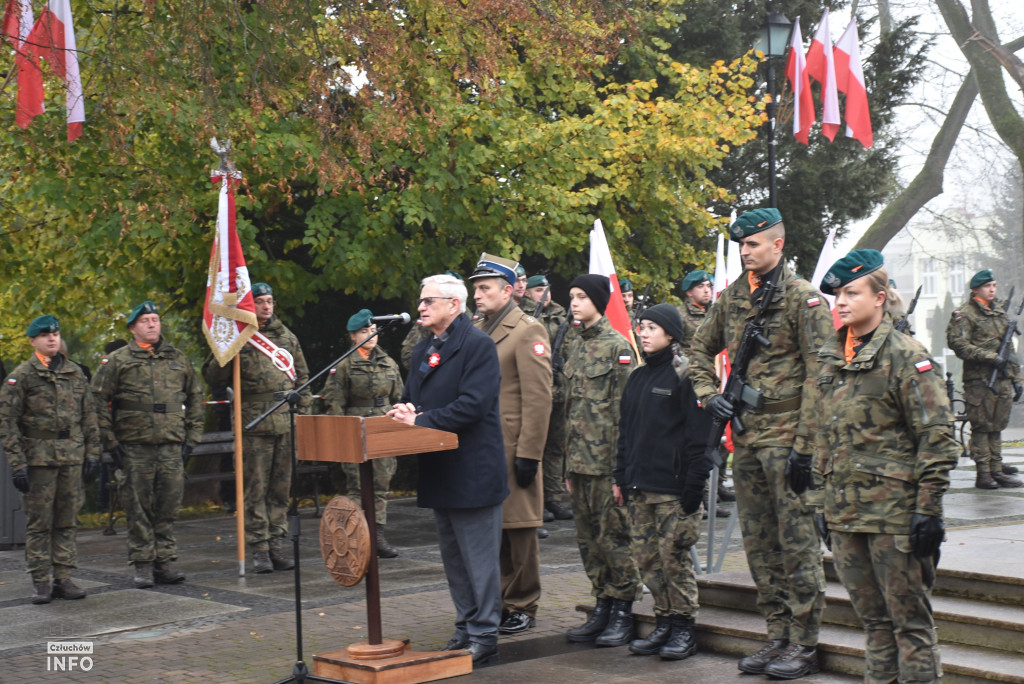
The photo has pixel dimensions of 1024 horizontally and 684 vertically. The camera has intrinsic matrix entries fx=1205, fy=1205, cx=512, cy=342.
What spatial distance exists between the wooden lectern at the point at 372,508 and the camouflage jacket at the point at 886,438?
7.25 feet

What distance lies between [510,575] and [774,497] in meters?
2.20

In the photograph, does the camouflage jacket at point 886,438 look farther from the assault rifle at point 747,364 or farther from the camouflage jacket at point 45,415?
the camouflage jacket at point 45,415

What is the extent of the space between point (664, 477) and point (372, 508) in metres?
1.70

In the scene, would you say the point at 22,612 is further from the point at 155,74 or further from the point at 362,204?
the point at 362,204

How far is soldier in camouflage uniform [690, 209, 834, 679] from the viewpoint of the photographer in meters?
6.38

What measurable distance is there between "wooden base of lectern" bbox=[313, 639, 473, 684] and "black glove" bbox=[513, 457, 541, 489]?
132cm

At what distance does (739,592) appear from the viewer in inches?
302

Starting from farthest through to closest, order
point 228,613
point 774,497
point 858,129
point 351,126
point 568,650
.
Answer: point 858,129 < point 351,126 < point 228,613 < point 568,650 < point 774,497

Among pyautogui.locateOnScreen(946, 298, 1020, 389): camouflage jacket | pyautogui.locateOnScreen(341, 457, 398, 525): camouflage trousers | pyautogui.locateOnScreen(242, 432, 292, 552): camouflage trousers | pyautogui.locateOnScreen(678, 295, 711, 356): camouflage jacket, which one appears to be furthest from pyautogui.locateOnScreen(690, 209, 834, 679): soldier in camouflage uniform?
pyautogui.locateOnScreen(946, 298, 1020, 389): camouflage jacket

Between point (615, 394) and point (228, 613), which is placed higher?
point (615, 394)

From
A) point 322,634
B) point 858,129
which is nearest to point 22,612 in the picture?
point 322,634

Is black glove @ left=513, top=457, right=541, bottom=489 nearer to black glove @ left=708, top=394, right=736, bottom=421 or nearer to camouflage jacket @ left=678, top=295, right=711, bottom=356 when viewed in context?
black glove @ left=708, top=394, right=736, bottom=421

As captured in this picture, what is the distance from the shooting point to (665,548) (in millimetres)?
7004

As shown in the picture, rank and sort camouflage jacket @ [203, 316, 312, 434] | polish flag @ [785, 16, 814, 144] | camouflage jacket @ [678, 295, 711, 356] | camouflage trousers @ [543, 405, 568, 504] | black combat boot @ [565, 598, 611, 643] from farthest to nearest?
polish flag @ [785, 16, 814, 144]
camouflage trousers @ [543, 405, 568, 504]
camouflage jacket @ [678, 295, 711, 356]
camouflage jacket @ [203, 316, 312, 434]
black combat boot @ [565, 598, 611, 643]
